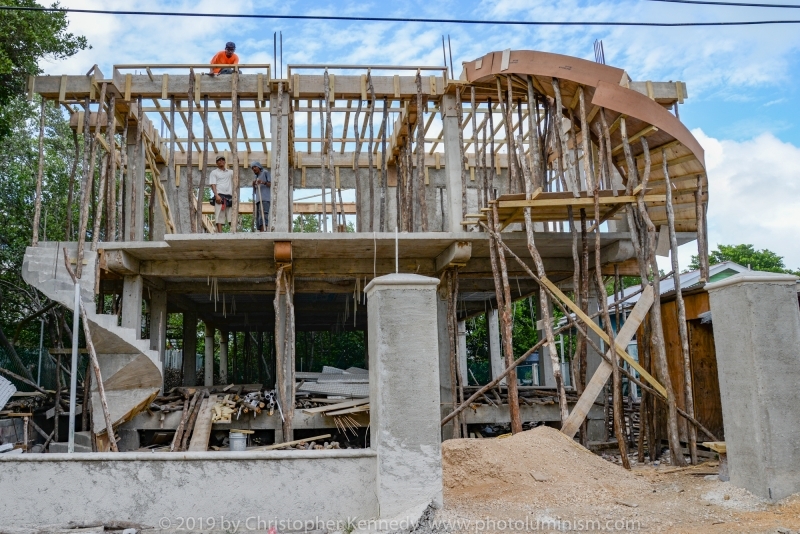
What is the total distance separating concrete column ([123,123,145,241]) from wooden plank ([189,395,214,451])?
3699 millimetres

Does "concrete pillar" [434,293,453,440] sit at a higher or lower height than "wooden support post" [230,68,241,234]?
lower

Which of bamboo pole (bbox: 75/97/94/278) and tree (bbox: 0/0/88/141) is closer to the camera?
bamboo pole (bbox: 75/97/94/278)

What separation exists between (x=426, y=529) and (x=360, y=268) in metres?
8.17

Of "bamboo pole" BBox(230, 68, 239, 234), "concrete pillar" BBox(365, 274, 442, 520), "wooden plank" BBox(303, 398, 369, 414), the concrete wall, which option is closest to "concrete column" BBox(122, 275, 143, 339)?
"bamboo pole" BBox(230, 68, 239, 234)

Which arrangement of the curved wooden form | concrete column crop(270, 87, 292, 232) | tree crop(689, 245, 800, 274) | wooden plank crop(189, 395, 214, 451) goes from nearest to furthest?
the curved wooden form, wooden plank crop(189, 395, 214, 451), concrete column crop(270, 87, 292, 232), tree crop(689, 245, 800, 274)

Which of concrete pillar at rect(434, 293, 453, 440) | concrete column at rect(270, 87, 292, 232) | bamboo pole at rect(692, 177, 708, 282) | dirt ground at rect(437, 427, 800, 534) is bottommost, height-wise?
dirt ground at rect(437, 427, 800, 534)

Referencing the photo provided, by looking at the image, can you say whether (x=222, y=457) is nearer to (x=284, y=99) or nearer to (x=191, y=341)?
(x=284, y=99)

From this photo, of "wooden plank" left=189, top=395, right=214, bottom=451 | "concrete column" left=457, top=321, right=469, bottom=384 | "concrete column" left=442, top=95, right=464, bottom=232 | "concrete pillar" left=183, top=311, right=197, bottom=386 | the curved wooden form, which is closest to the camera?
the curved wooden form

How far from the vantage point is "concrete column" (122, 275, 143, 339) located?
13250 mm

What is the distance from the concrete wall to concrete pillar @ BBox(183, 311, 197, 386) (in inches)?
496

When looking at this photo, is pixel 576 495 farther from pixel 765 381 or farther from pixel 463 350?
pixel 463 350

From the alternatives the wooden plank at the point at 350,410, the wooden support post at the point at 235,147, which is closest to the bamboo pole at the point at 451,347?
the wooden plank at the point at 350,410

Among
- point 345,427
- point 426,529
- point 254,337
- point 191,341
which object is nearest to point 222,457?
point 426,529

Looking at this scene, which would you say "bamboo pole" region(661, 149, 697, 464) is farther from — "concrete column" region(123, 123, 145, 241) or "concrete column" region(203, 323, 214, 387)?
"concrete column" region(203, 323, 214, 387)
